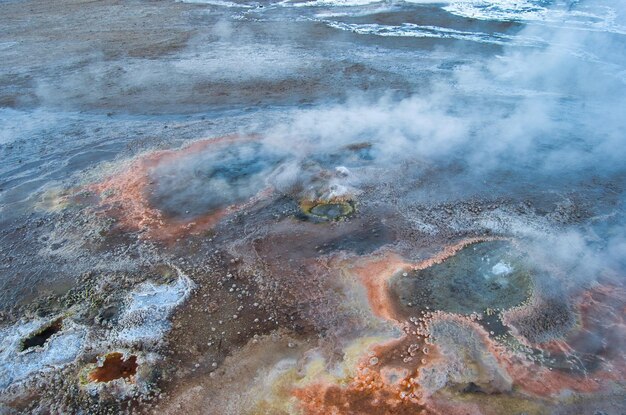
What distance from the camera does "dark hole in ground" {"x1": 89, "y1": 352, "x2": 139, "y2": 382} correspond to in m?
4.67

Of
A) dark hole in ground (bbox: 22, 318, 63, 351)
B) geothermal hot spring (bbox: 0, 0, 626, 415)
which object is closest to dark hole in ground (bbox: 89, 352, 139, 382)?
geothermal hot spring (bbox: 0, 0, 626, 415)

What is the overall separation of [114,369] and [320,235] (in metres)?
2.84

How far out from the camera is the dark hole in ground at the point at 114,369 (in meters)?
4.67

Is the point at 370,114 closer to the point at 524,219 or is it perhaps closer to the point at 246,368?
the point at 524,219

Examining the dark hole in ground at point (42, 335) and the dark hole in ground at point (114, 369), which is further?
the dark hole in ground at point (42, 335)

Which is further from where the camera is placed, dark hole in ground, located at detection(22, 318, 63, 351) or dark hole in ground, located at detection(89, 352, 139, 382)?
→ dark hole in ground, located at detection(22, 318, 63, 351)

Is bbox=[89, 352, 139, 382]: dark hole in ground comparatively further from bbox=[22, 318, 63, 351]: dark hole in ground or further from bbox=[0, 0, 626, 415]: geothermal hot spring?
bbox=[22, 318, 63, 351]: dark hole in ground

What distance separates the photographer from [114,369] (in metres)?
4.75

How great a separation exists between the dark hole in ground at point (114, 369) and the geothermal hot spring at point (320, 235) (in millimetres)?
20

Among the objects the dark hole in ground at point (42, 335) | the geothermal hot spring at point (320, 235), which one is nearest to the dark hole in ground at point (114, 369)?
the geothermal hot spring at point (320, 235)

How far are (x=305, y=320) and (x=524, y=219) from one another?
3.37 meters

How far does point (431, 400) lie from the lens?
4.32 metres

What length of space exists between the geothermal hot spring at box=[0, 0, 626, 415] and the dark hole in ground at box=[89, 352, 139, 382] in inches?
0.8

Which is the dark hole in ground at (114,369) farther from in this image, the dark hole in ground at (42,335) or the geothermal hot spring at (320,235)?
the dark hole in ground at (42,335)
